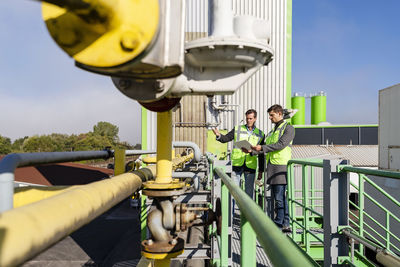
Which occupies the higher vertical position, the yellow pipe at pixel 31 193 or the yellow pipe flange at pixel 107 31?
the yellow pipe flange at pixel 107 31

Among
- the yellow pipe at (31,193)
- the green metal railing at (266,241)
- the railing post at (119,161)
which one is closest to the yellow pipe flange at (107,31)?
the green metal railing at (266,241)

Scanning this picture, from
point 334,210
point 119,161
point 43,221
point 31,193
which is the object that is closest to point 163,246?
point 119,161

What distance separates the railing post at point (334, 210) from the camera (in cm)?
279

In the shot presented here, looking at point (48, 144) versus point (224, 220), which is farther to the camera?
Result: point (48, 144)

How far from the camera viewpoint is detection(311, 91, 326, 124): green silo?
1830 cm

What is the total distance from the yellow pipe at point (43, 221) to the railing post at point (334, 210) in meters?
2.36

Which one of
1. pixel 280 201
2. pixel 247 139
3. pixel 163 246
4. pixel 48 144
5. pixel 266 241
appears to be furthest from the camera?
pixel 48 144

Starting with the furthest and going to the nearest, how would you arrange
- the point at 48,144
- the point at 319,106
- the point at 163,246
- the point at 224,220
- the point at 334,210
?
1. the point at 48,144
2. the point at 319,106
3. the point at 334,210
4. the point at 224,220
5. the point at 163,246

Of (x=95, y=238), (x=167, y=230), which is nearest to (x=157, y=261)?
(x=167, y=230)

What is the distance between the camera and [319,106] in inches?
721

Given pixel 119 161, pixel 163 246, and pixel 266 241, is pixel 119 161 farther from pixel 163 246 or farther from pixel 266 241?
pixel 266 241

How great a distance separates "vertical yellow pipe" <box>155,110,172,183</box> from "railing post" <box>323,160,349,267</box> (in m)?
1.71

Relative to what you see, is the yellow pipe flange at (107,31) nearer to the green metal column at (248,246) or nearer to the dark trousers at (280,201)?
the green metal column at (248,246)

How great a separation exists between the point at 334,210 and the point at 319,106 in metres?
16.8
